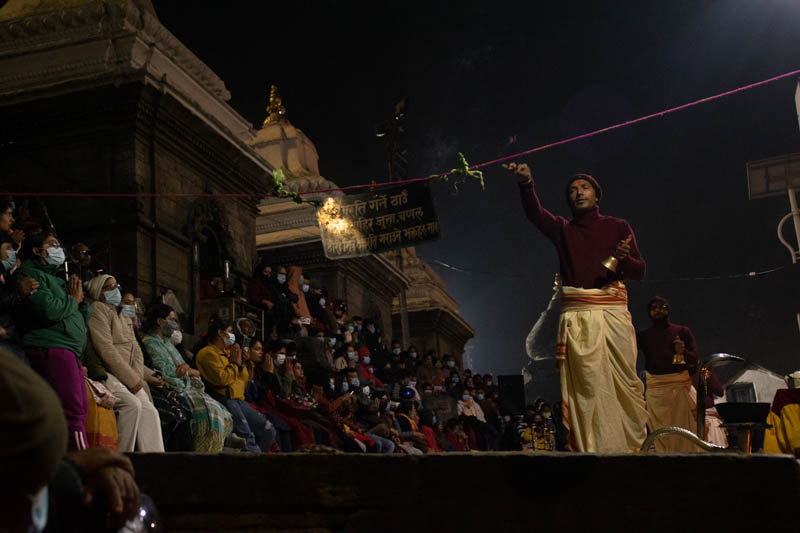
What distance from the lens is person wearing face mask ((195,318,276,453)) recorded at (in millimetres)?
9016

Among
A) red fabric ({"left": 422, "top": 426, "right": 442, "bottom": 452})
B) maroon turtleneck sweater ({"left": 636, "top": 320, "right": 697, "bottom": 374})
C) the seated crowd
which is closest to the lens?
the seated crowd

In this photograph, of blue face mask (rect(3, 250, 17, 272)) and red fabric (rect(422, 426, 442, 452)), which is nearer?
blue face mask (rect(3, 250, 17, 272))

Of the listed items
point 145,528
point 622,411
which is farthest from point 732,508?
point 622,411

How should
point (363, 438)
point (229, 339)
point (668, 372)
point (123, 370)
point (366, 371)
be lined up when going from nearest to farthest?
1. point (123, 370)
2. point (668, 372)
3. point (229, 339)
4. point (363, 438)
5. point (366, 371)

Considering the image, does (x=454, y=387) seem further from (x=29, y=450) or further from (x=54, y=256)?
(x=29, y=450)

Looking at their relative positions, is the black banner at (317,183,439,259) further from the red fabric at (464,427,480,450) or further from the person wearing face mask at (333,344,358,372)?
the red fabric at (464,427,480,450)

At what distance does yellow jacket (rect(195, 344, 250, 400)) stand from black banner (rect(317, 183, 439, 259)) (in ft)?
19.3

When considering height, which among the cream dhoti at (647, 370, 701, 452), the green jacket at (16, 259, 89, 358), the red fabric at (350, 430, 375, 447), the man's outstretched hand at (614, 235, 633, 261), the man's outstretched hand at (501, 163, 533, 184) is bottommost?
the red fabric at (350, 430, 375, 447)

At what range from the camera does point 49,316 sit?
21.1 feet

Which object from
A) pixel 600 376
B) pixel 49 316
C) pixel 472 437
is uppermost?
pixel 49 316

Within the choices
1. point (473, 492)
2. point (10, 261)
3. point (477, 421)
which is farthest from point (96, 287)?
point (477, 421)

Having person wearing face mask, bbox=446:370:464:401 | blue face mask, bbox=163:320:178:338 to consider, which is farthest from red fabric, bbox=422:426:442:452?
blue face mask, bbox=163:320:178:338

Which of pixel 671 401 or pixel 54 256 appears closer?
pixel 54 256

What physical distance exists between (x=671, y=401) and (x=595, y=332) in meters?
2.38
